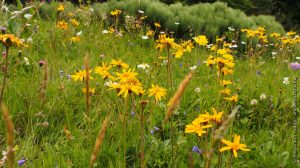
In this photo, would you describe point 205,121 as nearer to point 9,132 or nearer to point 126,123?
point 9,132

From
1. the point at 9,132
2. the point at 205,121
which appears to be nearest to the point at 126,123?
the point at 205,121

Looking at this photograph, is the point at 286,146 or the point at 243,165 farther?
the point at 286,146

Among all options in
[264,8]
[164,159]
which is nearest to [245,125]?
[164,159]

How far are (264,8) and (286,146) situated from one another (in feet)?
42.7

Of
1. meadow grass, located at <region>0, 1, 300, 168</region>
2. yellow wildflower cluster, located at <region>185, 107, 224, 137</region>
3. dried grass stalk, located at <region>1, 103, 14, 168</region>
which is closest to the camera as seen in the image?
dried grass stalk, located at <region>1, 103, 14, 168</region>

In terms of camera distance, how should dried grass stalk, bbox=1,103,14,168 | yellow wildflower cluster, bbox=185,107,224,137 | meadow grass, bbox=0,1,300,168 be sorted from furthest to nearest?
meadow grass, bbox=0,1,300,168, yellow wildflower cluster, bbox=185,107,224,137, dried grass stalk, bbox=1,103,14,168

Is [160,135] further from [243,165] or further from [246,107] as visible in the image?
[246,107]

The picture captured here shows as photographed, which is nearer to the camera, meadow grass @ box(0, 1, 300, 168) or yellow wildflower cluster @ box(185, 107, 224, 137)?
yellow wildflower cluster @ box(185, 107, 224, 137)

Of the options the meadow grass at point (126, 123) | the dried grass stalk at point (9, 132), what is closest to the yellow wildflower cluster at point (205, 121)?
the meadow grass at point (126, 123)

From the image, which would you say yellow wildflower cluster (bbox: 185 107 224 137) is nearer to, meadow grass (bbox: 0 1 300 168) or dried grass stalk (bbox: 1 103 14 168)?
meadow grass (bbox: 0 1 300 168)

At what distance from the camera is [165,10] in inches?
238

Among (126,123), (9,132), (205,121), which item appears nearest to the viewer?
(9,132)

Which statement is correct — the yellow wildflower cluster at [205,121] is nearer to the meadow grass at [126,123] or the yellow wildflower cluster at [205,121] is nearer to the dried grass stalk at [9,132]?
the meadow grass at [126,123]

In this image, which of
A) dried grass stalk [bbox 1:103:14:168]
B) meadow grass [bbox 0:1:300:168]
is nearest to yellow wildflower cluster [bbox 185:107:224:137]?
meadow grass [bbox 0:1:300:168]
